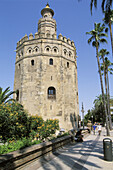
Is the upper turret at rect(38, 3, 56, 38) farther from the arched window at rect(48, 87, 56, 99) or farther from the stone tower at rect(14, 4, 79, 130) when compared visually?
the arched window at rect(48, 87, 56, 99)

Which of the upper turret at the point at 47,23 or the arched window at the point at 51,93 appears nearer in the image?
the arched window at the point at 51,93

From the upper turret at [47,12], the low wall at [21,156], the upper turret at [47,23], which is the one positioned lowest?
the low wall at [21,156]

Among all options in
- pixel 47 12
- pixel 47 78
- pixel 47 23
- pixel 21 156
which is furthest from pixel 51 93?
pixel 47 12

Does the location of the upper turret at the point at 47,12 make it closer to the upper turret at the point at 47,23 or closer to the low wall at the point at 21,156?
the upper turret at the point at 47,23

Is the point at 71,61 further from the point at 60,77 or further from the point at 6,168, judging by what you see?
the point at 6,168

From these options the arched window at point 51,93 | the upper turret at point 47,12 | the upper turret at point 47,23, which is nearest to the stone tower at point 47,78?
the arched window at point 51,93

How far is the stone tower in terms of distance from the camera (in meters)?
21.0

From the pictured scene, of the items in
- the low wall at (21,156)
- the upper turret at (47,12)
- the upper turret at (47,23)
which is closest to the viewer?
the low wall at (21,156)

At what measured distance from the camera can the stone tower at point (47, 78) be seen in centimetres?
2105

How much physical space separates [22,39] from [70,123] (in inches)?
658

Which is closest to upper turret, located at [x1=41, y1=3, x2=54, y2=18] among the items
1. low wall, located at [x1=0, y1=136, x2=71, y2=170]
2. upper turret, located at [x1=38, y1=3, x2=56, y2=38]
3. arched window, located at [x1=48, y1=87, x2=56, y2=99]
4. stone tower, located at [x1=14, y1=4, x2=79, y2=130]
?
upper turret, located at [x1=38, y1=3, x2=56, y2=38]

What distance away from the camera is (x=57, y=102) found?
21.4 meters

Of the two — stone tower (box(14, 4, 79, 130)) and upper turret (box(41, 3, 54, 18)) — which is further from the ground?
upper turret (box(41, 3, 54, 18))

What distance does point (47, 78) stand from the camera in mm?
22094
